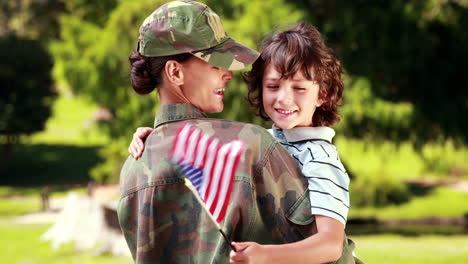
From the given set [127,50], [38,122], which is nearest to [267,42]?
[127,50]

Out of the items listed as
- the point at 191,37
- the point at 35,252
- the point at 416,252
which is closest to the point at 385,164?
the point at 416,252

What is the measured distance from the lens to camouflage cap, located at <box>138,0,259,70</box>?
227 cm

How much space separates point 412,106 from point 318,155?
668 inches

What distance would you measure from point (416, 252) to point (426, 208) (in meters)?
9.76

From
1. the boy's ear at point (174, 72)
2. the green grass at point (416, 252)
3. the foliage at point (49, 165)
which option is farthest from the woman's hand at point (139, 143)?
the foliage at point (49, 165)

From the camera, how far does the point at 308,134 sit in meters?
2.54

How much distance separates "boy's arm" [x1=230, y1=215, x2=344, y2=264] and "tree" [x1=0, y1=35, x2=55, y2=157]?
974 inches

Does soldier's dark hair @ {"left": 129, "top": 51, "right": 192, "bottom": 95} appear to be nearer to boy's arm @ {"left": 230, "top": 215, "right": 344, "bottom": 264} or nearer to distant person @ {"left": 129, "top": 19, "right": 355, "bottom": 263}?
distant person @ {"left": 129, "top": 19, "right": 355, "bottom": 263}

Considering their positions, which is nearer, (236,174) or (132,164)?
(236,174)

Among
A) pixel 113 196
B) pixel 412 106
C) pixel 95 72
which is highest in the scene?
pixel 95 72

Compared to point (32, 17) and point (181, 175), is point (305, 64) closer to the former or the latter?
point (181, 175)

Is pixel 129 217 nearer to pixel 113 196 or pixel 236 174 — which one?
pixel 236 174

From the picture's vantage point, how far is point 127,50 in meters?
18.2

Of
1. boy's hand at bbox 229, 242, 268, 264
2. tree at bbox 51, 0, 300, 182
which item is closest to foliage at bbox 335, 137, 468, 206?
tree at bbox 51, 0, 300, 182
